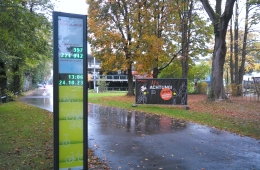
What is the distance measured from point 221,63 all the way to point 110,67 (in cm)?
1145

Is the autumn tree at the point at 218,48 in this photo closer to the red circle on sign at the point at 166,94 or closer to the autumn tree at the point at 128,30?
the red circle on sign at the point at 166,94

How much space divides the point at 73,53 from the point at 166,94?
35.9 ft

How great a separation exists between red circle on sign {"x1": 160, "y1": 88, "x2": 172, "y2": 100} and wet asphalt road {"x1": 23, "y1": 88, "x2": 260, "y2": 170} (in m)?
4.78

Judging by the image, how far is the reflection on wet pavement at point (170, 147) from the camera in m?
5.47

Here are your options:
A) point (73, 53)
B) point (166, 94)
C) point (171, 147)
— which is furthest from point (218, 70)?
point (73, 53)

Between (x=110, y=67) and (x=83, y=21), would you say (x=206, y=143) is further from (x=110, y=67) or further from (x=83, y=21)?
(x=110, y=67)

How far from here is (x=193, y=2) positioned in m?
26.6

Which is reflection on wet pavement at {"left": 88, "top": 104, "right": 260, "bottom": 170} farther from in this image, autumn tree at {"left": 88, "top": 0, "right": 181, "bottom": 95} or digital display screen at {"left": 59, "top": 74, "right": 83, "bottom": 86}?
autumn tree at {"left": 88, "top": 0, "right": 181, "bottom": 95}

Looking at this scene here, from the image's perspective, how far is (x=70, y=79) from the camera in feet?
14.4

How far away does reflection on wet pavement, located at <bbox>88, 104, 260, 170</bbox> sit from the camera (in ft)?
18.0

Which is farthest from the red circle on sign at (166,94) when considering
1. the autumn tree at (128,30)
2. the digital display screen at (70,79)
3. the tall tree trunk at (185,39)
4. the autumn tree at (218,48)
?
the tall tree trunk at (185,39)

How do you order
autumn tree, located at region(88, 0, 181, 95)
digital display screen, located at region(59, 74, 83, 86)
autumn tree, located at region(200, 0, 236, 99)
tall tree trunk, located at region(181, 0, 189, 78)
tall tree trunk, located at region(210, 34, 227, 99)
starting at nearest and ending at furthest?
digital display screen, located at region(59, 74, 83, 86)
autumn tree, located at region(200, 0, 236, 99)
tall tree trunk, located at region(210, 34, 227, 99)
autumn tree, located at region(88, 0, 181, 95)
tall tree trunk, located at region(181, 0, 189, 78)

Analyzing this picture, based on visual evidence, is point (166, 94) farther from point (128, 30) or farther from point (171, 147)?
point (128, 30)

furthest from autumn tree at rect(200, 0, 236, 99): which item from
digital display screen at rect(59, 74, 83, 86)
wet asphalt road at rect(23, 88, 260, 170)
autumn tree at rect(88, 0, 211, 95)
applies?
digital display screen at rect(59, 74, 83, 86)
